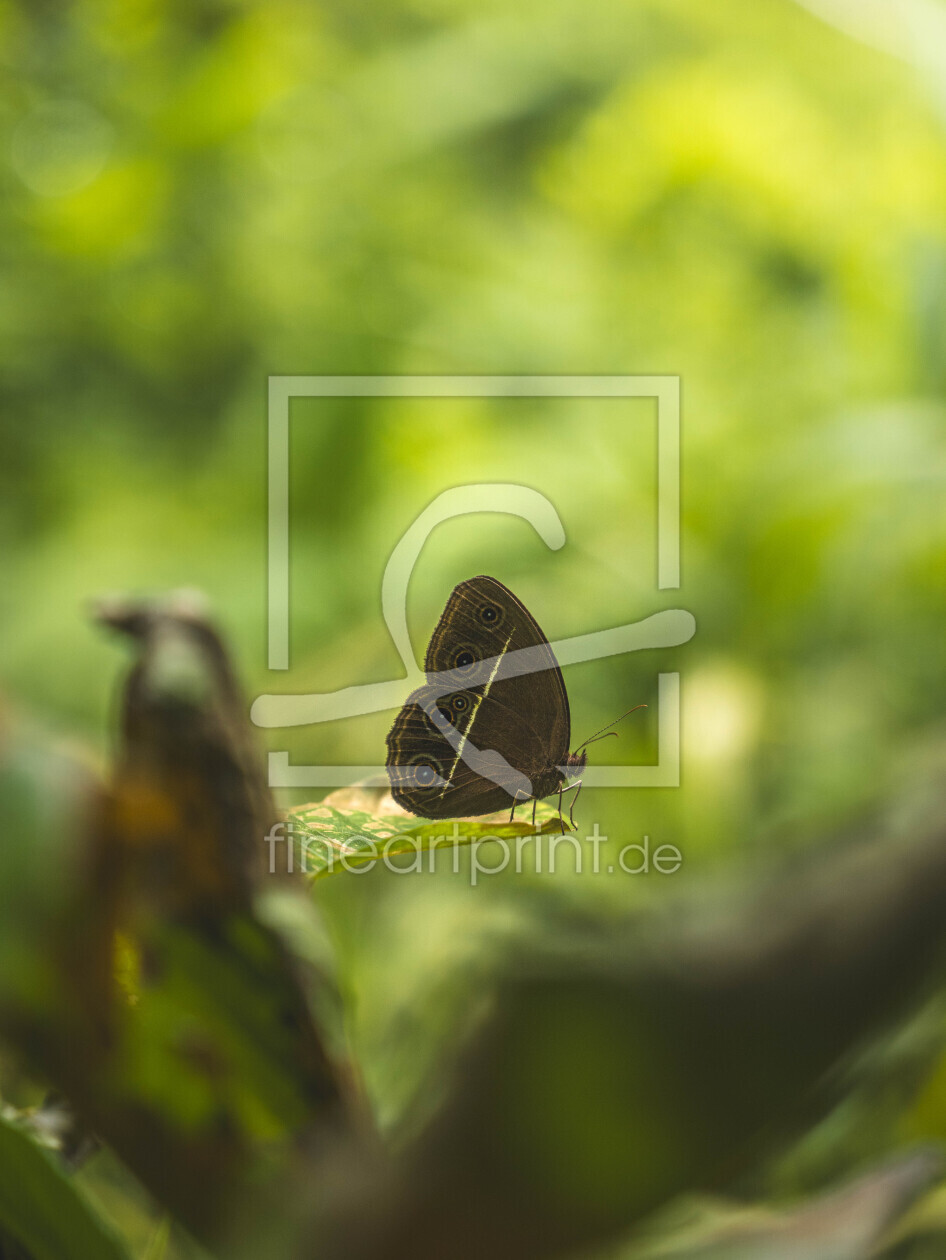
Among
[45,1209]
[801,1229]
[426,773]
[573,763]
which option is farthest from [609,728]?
[45,1209]

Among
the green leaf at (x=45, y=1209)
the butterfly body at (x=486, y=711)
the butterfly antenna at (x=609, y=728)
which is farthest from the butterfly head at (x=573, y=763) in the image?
the green leaf at (x=45, y=1209)

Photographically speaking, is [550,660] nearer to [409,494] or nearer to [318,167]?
[409,494]

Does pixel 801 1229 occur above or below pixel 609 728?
below

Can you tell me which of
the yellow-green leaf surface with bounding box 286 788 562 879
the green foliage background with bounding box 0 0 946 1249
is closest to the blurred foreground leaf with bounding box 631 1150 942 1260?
the yellow-green leaf surface with bounding box 286 788 562 879

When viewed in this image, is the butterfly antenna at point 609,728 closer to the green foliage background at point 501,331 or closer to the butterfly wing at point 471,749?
the green foliage background at point 501,331

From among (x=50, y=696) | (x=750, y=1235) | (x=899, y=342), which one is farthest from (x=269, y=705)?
(x=899, y=342)

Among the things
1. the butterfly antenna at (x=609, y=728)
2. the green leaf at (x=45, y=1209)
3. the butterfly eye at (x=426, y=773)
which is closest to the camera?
the green leaf at (x=45, y=1209)

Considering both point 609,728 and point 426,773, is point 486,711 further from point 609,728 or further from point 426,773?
point 609,728
